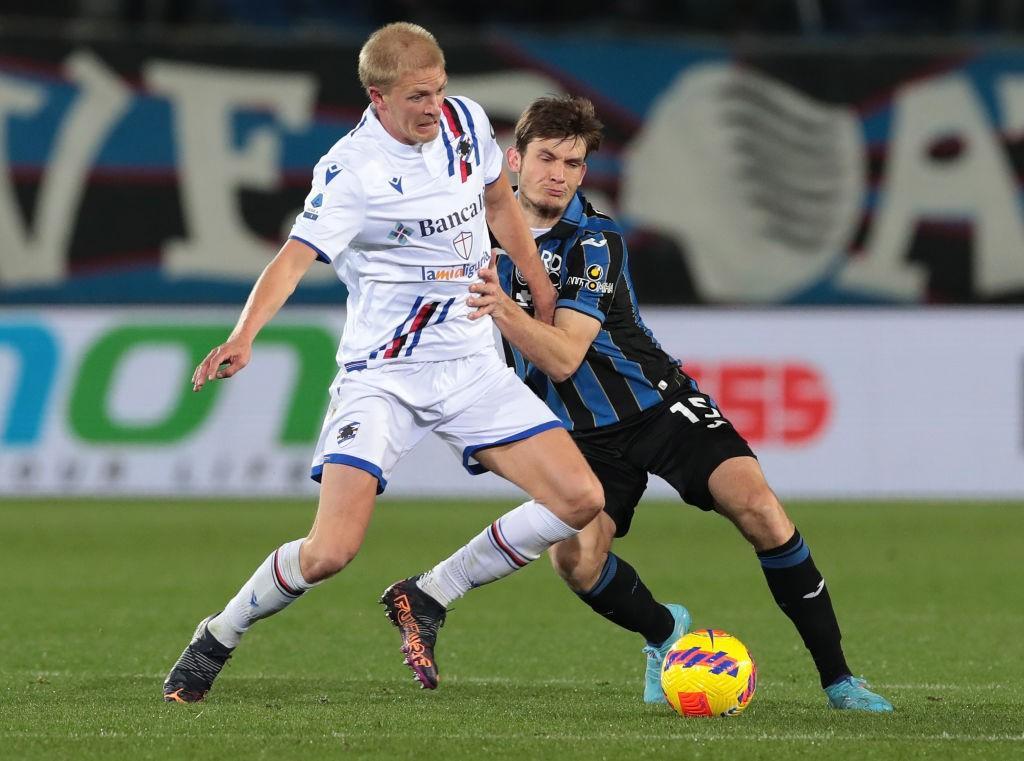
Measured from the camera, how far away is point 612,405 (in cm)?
630

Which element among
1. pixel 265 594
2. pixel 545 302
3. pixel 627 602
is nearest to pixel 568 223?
pixel 545 302

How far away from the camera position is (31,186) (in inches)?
592

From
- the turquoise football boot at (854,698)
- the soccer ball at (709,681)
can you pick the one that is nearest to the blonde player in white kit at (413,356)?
the soccer ball at (709,681)

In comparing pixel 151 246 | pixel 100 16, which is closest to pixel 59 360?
pixel 151 246

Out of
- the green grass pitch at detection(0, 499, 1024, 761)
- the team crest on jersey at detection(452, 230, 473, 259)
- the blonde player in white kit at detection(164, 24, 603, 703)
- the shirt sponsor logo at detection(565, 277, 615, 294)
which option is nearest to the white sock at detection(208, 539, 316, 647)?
the blonde player in white kit at detection(164, 24, 603, 703)

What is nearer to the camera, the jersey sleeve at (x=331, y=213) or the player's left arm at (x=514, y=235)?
the jersey sleeve at (x=331, y=213)

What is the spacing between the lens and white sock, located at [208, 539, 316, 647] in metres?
5.76

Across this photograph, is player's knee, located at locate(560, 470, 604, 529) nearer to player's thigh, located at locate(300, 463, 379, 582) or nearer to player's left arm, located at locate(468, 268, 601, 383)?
player's left arm, located at locate(468, 268, 601, 383)

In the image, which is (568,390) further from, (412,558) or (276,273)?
(412,558)

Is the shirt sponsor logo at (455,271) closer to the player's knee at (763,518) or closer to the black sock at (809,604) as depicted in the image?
the player's knee at (763,518)

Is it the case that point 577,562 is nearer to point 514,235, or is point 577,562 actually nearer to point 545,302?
point 545,302

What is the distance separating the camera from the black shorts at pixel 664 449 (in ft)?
19.8

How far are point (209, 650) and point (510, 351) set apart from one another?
5.46ft

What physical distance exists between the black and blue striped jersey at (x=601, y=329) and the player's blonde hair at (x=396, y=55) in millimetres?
899
